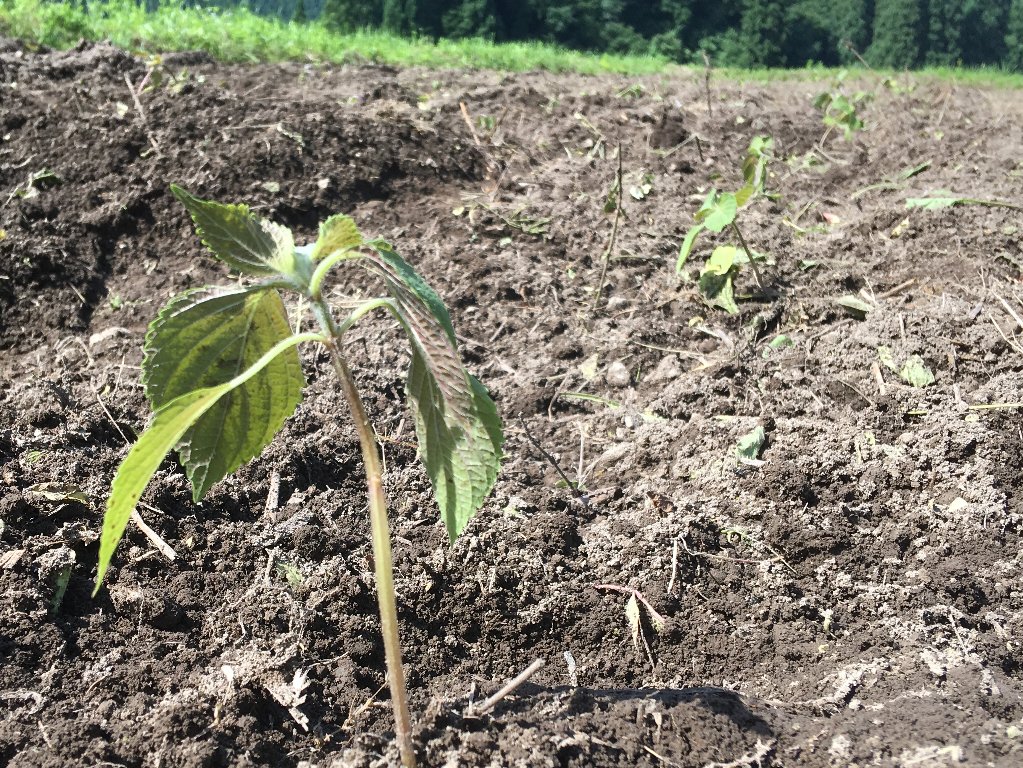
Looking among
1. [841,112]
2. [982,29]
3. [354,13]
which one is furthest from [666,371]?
[982,29]

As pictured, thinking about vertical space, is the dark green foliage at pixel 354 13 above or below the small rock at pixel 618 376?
above

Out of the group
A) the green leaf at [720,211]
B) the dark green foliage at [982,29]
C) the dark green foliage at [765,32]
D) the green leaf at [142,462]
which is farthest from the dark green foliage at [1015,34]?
the green leaf at [142,462]

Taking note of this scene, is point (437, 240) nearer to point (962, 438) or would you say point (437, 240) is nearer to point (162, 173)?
point (162, 173)

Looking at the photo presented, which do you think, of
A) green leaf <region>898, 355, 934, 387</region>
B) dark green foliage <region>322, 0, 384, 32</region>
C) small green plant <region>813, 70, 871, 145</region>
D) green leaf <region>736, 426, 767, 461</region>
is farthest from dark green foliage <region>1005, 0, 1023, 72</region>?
green leaf <region>736, 426, 767, 461</region>

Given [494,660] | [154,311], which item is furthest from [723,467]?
[154,311]

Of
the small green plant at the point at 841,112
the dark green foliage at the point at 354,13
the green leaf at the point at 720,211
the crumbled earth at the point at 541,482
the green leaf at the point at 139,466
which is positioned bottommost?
the crumbled earth at the point at 541,482

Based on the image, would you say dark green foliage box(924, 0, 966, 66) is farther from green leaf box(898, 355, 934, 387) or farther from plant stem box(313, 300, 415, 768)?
plant stem box(313, 300, 415, 768)

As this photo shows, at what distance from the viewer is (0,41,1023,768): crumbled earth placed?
4.93ft

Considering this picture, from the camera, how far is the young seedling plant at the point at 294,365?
1133 millimetres

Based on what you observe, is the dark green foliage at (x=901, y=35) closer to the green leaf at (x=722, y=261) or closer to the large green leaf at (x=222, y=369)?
the green leaf at (x=722, y=261)

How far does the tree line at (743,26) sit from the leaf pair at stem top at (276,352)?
47.3 ft

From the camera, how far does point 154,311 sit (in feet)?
10.2

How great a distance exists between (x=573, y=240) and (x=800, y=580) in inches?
81.6

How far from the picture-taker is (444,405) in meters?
A: 1.18
